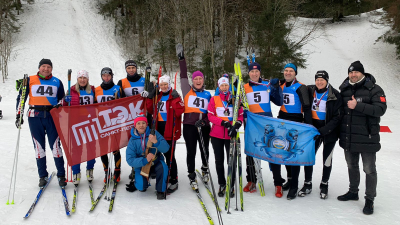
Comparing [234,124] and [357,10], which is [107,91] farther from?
[357,10]

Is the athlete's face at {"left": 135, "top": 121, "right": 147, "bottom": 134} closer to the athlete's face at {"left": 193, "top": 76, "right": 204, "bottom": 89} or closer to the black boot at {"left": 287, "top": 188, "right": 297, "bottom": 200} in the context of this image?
the athlete's face at {"left": 193, "top": 76, "right": 204, "bottom": 89}

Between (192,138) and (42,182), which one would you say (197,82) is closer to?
(192,138)

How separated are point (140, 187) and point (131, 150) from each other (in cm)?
59

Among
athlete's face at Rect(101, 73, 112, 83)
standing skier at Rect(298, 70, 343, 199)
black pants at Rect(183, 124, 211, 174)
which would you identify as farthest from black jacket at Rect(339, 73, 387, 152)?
athlete's face at Rect(101, 73, 112, 83)

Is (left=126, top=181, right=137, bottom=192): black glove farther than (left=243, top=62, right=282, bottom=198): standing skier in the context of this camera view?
Yes

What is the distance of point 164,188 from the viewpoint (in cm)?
394

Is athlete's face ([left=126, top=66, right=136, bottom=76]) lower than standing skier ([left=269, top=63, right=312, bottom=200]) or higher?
higher

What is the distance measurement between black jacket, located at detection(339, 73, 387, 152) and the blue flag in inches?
18.0

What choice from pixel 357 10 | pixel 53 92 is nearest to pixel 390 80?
pixel 357 10

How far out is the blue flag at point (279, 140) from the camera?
3.86 m

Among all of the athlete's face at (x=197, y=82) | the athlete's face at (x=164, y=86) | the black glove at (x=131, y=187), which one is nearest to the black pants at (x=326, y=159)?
the athlete's face at (x=197, y=82)

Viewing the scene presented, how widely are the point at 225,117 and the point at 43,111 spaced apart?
2828mm

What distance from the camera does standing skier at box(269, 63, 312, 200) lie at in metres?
3.83

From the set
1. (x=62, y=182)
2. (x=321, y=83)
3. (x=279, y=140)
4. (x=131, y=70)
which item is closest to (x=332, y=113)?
(x=321, y=83)
